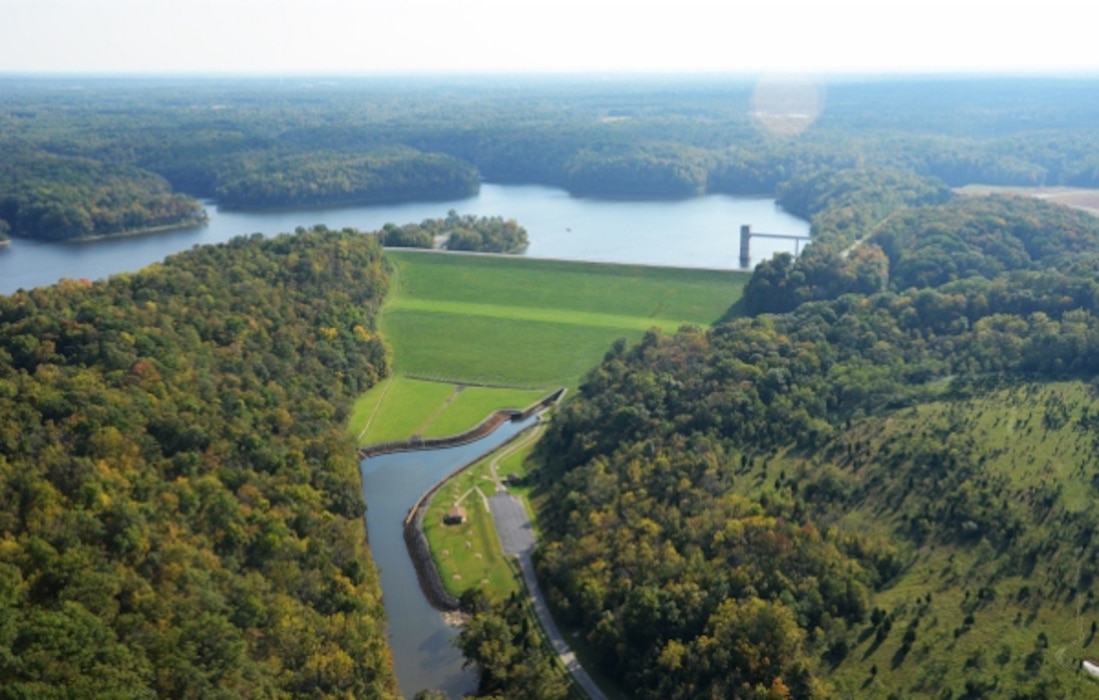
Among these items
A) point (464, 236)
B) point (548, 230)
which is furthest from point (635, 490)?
point (548, 230)

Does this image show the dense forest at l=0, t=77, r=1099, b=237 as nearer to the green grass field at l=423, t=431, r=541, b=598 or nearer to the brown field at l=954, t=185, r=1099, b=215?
the brown field at l=954, t=185, r=1099, b=215

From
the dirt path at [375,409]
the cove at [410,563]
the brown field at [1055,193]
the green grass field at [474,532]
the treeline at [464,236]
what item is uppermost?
the brown field at [1055,193]

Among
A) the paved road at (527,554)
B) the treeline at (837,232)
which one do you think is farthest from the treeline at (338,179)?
the paved road at (527,554)

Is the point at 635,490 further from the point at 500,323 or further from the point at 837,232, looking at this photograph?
the point at 837,232

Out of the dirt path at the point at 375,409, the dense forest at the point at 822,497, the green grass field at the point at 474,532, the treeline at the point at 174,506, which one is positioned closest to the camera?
the treeline at the point at 174,506

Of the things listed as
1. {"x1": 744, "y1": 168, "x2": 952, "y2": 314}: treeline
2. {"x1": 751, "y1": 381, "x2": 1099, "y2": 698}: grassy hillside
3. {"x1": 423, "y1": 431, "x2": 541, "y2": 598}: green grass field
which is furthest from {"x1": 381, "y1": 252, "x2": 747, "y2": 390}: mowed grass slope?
{"x1": 751, "y1": 381, "x2": 1099, "y2": 698}: grassy hillside

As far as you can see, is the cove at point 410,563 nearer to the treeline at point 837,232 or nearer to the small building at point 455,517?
the small building at point 455,517

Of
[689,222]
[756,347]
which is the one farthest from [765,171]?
[756,347]

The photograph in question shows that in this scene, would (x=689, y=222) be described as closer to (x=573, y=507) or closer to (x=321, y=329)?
(x=321, y=329)
